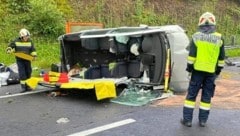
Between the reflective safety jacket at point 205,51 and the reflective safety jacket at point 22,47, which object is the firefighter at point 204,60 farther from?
the reflective safety jacket at point 22,47

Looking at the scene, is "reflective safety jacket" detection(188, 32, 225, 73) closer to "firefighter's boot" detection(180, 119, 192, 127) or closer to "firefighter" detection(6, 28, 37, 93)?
"firefighter's boot" detection(180, 119, 192, 127)

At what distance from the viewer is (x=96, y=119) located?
701cm

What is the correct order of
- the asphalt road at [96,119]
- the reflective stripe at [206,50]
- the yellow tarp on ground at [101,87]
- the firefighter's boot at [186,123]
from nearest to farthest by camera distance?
the asphalt road at [96,119] → the reflective stripe at [206,50] → the firefighter's boot at [186,123] → the yellow tarp on ground at [101,87]

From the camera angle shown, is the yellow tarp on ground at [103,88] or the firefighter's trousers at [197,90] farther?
the yellow tarp on ground at [103,88]

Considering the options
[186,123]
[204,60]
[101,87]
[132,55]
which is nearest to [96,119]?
[101,87]

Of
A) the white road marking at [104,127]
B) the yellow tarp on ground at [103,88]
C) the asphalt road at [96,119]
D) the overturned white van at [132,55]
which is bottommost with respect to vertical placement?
the asphalt road at [96,119]

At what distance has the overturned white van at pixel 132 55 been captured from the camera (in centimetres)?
853

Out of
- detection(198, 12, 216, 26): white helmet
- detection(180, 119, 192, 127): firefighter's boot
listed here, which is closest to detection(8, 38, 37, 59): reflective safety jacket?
detection(180, 119, 192, 127): firefighter's boot

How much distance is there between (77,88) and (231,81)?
13.7 feet

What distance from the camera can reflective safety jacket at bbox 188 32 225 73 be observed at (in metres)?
6.46

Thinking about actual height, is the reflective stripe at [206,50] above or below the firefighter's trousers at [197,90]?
above

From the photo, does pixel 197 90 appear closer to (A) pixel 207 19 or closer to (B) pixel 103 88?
(A) pixel 207 19

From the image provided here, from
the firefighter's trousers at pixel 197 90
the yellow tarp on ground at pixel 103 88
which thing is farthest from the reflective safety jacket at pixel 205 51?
the yellow tarp on ground at pixel 103 88

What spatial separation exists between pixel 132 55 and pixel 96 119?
8.59 feet
